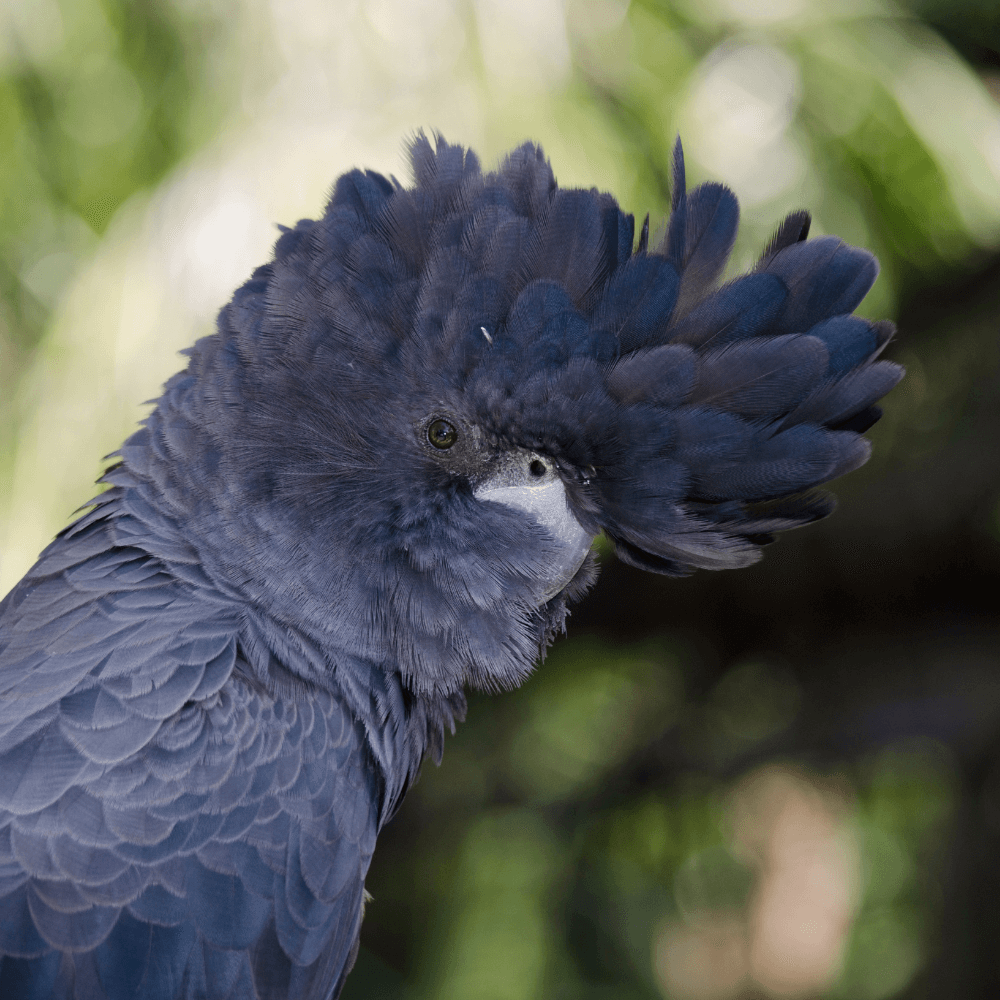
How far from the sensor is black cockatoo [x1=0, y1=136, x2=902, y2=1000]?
958 millimetres

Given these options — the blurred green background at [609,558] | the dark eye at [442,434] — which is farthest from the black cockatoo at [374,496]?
the blurred green background at [609,558]

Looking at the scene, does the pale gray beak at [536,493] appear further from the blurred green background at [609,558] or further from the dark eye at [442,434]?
the blurred green background at [609,558]

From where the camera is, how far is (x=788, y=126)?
2.06m

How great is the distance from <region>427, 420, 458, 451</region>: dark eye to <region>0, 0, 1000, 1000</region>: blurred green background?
101 cm

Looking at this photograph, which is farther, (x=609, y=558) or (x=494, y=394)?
(x=609, y=558)

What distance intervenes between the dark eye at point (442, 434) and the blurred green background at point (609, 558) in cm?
101

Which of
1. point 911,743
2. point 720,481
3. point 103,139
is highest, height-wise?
point 103,139

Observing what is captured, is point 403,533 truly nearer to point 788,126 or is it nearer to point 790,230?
point 790,230

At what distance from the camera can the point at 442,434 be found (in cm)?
105

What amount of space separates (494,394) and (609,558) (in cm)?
137

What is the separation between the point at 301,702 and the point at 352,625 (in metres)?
0.11

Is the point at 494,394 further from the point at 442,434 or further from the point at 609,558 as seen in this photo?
the point at 609,558

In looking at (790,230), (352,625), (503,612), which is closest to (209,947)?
(352,625)

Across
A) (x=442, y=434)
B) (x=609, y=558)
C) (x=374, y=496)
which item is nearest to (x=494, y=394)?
(x=442, y=434)
